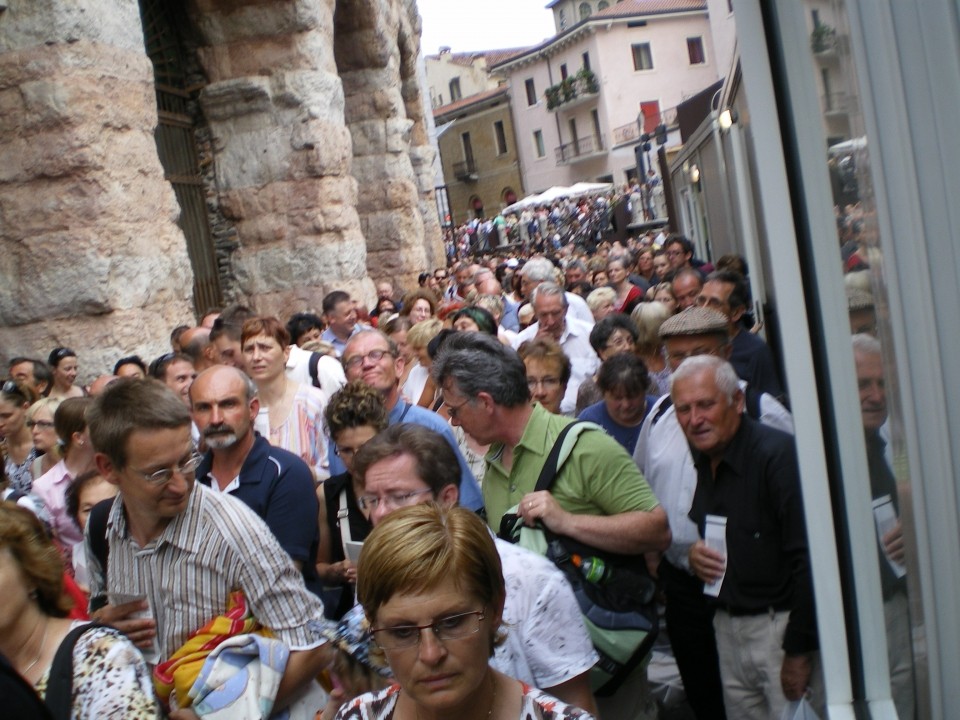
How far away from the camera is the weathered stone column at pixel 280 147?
1067cm

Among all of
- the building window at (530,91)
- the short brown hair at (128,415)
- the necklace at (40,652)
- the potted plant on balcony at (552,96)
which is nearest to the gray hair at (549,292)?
the short brown hair at (128,415)

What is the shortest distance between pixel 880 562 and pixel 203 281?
33.7 feet

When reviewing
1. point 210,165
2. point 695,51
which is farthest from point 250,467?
point 695,51

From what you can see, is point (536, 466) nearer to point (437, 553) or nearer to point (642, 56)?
point (437, 553)

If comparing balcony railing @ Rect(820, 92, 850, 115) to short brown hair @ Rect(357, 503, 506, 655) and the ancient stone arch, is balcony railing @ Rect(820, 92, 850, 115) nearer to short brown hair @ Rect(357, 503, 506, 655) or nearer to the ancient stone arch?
short brown hair @ Rect(357, 503, 506, 655)

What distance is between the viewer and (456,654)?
5.87 feet

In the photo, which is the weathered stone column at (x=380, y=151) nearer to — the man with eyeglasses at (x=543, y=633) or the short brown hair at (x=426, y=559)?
the man with eyeglasses at (x=543, y=633)

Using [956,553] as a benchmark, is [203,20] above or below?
above

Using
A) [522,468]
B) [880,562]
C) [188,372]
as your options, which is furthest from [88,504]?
[880,562]

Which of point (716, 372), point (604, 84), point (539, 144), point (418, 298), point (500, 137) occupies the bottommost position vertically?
point (716, 372)

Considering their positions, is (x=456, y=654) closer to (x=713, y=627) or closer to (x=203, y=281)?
(x=713, y=627)

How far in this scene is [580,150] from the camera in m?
55.2

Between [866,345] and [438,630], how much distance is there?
85 cm

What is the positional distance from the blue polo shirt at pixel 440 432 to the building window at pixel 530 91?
55.2 m
